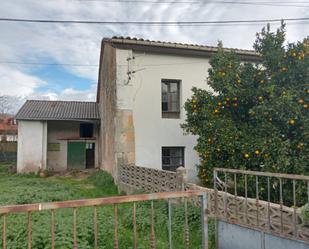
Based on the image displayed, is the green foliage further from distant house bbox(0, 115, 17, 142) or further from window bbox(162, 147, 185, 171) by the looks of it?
Result: distant house bbox(0, 115, 17, 142)

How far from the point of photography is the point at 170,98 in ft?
36.6

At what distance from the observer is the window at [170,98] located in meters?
11.0

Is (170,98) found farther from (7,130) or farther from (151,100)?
(7,130)

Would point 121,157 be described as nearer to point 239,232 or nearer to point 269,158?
point 269,158

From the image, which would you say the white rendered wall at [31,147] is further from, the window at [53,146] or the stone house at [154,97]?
the stone house at [154,97]

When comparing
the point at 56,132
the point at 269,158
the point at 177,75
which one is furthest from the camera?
the point at 56,132

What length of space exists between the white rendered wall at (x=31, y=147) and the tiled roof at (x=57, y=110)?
55 centimetres

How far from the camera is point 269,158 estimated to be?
20.4ft

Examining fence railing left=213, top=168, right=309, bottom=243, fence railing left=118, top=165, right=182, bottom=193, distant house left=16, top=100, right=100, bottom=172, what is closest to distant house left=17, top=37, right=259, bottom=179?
fence railing left=118, top=165, right=182, bottom=193

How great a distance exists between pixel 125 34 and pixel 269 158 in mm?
6848

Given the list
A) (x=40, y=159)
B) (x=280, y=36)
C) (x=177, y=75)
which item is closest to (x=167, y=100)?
(x=177, y=75)

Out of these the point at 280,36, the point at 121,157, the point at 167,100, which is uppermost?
the point at 280,36

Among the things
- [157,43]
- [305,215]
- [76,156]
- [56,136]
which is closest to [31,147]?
[56,136]

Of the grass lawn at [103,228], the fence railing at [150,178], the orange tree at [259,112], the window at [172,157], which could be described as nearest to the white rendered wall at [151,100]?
the window at [172,157]
